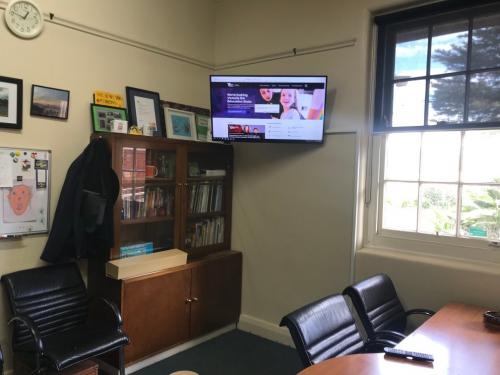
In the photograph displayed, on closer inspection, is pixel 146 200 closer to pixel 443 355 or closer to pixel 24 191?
pixel 24 191

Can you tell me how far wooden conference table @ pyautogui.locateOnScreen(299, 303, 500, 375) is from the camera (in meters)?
1.65

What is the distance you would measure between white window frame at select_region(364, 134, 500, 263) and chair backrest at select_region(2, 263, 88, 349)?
6.93 ft

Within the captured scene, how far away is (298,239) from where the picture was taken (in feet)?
11.3

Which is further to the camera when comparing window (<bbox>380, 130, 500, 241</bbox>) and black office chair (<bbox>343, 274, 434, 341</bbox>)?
window (<bbox>380, 130, 500, 241</bbox>)

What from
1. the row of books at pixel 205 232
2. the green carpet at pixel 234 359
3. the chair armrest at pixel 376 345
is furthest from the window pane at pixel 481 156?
the row of books at pixel 205 232

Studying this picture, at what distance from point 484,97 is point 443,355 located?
1695mm

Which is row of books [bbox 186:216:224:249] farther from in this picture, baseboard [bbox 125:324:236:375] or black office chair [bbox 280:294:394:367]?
black office chair [bbox 280:294:394:367]

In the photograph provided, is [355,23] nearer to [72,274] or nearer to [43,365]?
[72,274]

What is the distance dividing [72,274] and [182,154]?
1.20 meters

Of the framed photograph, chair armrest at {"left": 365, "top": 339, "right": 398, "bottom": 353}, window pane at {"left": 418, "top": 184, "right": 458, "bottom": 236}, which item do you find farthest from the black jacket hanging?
window pane at {"left": 418, "top": 184, "right": 458, "bottom": 236}

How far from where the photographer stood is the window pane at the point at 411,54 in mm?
2928

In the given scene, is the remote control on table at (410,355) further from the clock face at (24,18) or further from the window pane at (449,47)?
the clock face at (24,18)

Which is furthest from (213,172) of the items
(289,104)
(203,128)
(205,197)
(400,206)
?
(400,206)

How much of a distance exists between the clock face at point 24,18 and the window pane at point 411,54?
247cm
